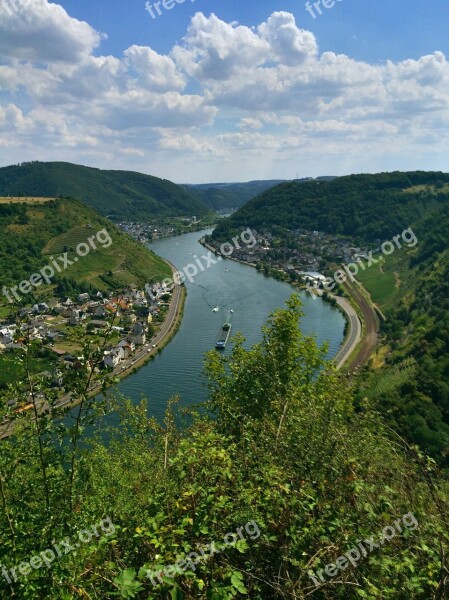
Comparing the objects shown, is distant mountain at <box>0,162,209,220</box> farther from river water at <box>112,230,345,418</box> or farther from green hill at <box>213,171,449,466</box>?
river water at <box>112,230,345,418</box>

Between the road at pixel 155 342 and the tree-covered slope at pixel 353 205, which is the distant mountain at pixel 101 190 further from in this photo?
the road at pixel 155 342

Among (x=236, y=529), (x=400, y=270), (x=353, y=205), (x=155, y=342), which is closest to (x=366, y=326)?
(x=400, y=270)

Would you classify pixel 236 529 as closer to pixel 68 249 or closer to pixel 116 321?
pixel 116 321

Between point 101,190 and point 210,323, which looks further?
point 101,190

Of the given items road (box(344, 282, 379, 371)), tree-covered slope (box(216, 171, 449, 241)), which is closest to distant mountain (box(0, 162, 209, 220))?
tree-covered slope (box(216, 171, 449, 241))

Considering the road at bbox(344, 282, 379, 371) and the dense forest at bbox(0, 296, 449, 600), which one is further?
the road at bbox(344, 282, 379, 371)
